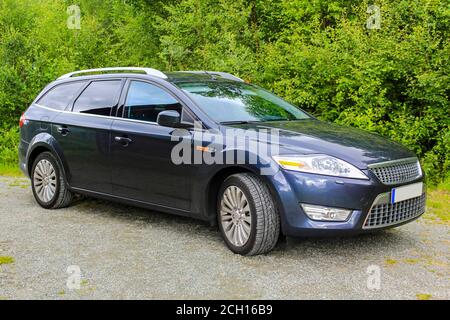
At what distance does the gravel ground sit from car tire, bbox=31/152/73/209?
1.58 feet

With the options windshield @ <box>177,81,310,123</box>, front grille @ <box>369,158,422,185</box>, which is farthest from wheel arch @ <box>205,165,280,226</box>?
front grille @ <box>369,158,422,185</box>

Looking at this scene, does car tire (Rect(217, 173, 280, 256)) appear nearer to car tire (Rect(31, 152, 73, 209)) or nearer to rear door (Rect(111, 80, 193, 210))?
rear door (Rect(111, 80, 193, 210))

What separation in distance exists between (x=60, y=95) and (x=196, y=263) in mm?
3472

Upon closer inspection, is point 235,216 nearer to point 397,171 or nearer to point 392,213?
point 392,213

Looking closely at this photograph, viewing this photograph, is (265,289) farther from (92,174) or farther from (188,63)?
(188,63)

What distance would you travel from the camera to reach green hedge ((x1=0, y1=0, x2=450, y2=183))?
895 cm

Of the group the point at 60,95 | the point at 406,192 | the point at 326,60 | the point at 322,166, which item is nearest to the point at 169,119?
the point at 322,166

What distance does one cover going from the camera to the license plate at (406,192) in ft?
16.5

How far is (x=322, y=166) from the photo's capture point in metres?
4.88

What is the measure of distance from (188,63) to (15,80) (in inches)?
144

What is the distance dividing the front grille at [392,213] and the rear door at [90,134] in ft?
9.52

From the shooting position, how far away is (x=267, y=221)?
4992 mm
